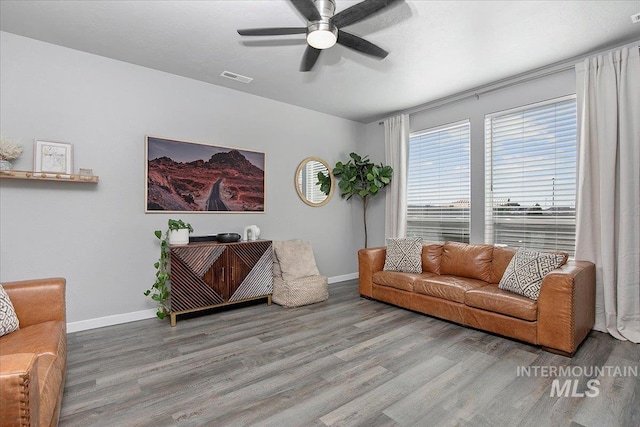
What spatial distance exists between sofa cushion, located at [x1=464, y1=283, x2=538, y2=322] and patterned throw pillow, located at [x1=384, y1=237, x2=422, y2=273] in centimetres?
87

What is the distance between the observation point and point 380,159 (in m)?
5.41

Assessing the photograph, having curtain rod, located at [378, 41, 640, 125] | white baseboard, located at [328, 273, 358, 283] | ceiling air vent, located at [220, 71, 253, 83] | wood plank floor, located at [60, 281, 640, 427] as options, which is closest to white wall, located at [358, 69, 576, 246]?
curtain rod, located at [378, 41, 640, 125]

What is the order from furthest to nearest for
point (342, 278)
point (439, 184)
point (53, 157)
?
point (342, 278)
point (439, 184)
point (53, 157)

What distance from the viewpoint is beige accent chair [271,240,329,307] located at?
12.8 feet

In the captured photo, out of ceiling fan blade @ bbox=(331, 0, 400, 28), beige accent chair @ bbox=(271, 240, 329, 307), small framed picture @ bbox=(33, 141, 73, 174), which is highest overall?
ceiling fan blade @ bbox=(331, 0, 400, 28)

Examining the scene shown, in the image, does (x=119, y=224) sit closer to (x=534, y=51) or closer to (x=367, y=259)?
(x=367, y=259)

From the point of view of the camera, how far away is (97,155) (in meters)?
3.20

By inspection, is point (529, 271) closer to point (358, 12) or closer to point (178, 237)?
point (358, 12)

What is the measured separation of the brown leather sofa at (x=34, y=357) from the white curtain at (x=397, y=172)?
4.17 m

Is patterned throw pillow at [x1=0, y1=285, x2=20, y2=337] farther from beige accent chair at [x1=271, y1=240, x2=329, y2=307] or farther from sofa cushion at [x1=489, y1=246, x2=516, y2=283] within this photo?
sofa cushion at [x1=489, y1=246, x2=516, y2=283]

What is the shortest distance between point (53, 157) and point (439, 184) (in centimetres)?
467

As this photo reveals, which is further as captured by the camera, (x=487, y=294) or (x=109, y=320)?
(x=109, y=320)

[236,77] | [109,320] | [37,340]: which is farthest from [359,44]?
[109,320]

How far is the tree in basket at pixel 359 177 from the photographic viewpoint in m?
4.99
